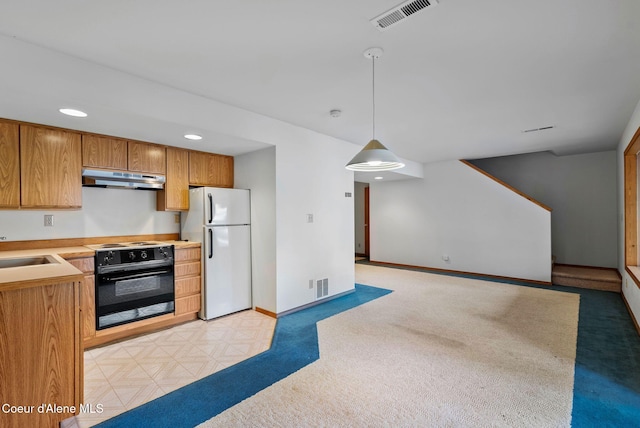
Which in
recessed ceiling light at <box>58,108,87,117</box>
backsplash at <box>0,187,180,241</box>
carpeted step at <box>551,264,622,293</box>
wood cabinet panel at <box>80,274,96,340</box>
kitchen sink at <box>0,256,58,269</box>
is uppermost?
recessed ceiling light at <box>58,108,87,117</box>

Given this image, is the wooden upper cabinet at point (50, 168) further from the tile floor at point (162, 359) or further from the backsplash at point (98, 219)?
the tile floor at point (162, 359)

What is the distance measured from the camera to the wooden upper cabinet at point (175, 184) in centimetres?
380

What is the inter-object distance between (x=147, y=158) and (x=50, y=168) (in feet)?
2.92

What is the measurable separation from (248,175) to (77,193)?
187cm

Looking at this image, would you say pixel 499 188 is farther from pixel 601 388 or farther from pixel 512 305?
pixel 601 388

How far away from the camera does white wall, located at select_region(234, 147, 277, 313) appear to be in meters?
3.90

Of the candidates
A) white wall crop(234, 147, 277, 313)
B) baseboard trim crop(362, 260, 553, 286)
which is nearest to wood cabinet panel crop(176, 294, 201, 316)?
white wall crop(234, 147, 277, 313)

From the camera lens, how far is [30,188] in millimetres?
2852

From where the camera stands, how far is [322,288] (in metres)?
4.51

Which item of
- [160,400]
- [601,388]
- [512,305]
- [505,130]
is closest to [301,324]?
Result: [160,400]

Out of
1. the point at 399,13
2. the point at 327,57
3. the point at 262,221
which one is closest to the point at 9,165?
the point at 262,221

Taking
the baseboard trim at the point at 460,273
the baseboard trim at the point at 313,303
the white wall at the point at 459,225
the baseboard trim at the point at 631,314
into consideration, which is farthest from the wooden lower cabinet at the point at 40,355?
the white wall at the point at 459,225

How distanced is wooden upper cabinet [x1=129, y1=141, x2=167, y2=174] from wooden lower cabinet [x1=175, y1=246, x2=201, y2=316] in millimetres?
1019

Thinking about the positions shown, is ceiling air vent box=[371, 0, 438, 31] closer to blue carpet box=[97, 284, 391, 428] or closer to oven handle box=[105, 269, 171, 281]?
blue carpet box=[97, 284, 391, 428]
